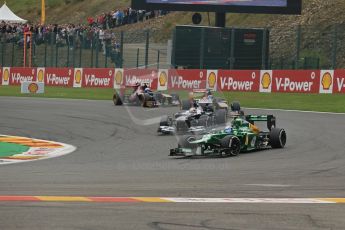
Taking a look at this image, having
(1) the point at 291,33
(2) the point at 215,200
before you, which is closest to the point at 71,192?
(2) the point at 215,200

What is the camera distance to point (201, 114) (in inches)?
651

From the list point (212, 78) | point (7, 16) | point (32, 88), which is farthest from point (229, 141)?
→ point (7, 16)

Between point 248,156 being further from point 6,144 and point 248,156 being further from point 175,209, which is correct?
point 175,209

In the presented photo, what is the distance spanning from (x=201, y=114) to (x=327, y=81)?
15877 mm

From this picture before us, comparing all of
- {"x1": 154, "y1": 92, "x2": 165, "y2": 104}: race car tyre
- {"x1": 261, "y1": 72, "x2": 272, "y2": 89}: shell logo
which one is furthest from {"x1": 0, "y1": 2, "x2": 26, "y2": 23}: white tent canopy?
{"x1": 154, "y1": 92, "x2": 165, "y2": 104}: race car tyre

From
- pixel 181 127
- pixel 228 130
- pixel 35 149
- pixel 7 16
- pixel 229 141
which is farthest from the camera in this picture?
pixel 7 16

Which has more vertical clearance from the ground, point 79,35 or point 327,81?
point 79,35

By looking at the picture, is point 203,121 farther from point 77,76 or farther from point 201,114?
point 77,76

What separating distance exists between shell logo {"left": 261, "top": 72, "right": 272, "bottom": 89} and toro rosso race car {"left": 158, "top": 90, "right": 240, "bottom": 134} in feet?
52.7

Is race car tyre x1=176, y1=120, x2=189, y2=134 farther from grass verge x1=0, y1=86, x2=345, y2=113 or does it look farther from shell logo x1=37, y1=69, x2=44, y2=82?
shell logo x1=37, y1=69, x2=44, y2=82

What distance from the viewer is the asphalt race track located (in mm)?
7602

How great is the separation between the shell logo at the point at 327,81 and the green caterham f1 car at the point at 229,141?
15.7 meters

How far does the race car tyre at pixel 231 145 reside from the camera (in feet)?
49.1

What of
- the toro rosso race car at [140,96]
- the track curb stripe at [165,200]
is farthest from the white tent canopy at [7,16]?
the track curb stripe at [165,200]
